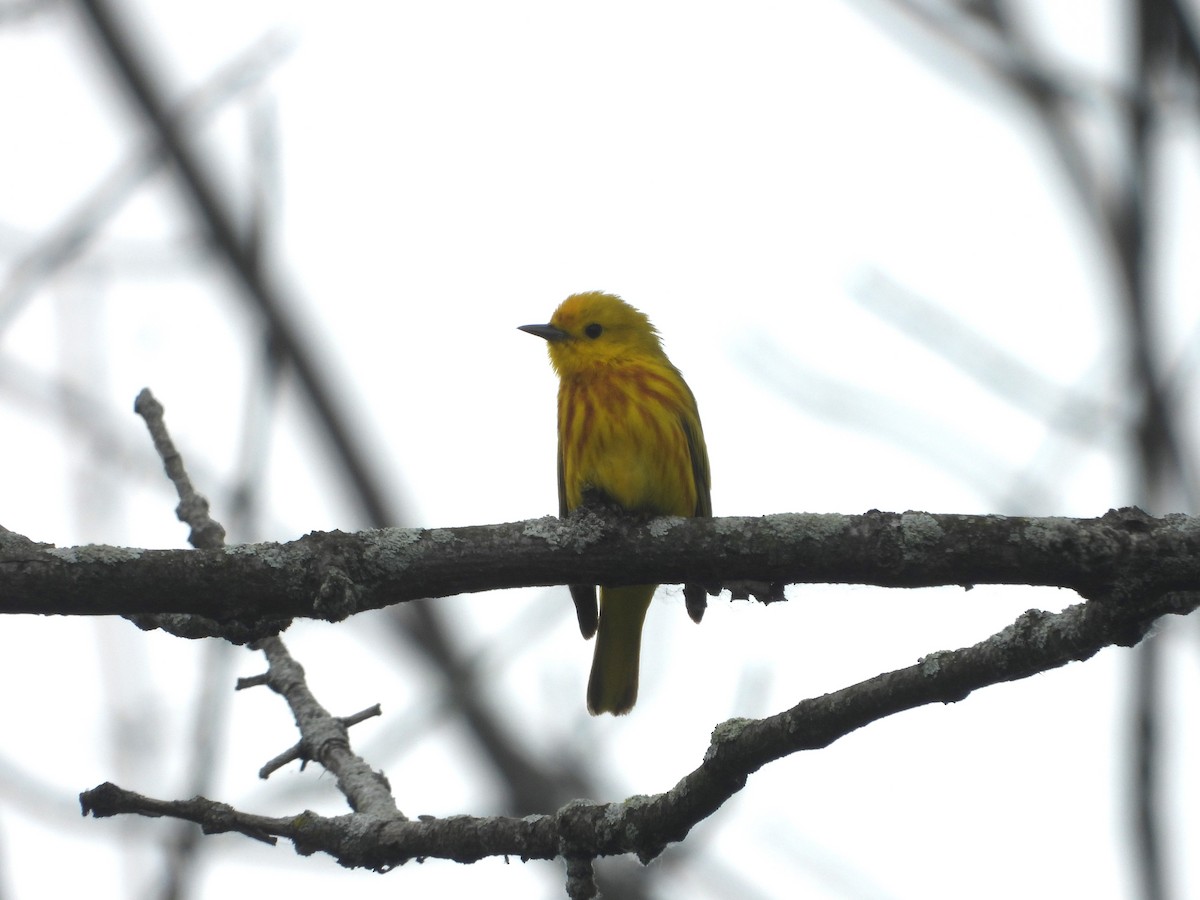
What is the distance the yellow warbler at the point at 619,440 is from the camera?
543 cm

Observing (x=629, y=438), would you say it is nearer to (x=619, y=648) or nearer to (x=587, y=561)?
(x=619, y=648)

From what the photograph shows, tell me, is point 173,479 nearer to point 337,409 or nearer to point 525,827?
point 337,409

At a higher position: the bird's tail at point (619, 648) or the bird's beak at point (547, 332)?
the bird's beak at point (547, 332)

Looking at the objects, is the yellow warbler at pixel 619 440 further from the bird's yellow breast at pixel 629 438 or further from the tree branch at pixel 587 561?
the tree branch at pixel 587 561

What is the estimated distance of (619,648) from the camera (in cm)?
604

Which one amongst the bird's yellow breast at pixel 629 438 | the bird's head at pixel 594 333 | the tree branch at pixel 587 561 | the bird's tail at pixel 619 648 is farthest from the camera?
the bird's head at pixel 594 333

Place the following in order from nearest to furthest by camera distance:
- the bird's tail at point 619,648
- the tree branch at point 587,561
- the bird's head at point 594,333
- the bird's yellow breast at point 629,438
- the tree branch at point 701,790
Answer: the tree branch at point 701,790
the tree branch at point 587,561
the bird's yellow breast at point 629,438
the bird's tail at point 619,648
the bird's head at point 594,333

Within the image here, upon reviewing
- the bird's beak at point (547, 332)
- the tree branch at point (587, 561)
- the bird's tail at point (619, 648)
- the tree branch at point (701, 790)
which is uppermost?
the bird's beak at point (547, 332)

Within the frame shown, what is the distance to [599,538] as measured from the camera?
3.46 m

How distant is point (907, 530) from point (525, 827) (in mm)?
1189

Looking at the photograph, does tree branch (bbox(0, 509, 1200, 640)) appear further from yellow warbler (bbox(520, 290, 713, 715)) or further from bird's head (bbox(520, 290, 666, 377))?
bird's head (bbox(520, 290, 666, 377))

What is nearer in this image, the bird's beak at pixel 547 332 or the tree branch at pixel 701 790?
the tree branch at pixel 701 790

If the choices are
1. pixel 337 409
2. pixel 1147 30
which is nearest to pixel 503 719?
pixel 337 409

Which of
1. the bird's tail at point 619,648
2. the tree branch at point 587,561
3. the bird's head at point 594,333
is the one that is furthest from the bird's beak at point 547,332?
the tree branch at point 587,561
